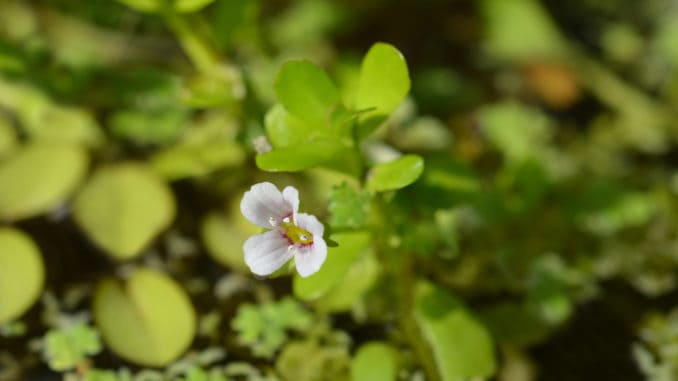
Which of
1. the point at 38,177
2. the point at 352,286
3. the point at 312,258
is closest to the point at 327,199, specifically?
the point at 352,286

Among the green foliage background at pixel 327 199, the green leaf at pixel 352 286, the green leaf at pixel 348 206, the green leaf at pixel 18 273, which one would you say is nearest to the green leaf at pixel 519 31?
the green foliage background at pixel 327 199

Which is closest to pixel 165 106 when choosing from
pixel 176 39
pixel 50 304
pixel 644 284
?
pixel 176 39

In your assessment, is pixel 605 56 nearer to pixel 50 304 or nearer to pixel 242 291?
pixel 242 291

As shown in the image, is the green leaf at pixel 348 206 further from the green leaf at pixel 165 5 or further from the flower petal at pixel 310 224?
the green leaf at pixel 165 5

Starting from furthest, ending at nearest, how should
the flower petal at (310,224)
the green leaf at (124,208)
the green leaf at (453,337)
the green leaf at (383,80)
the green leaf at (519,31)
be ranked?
the green leaf at (519,31)
the green leaf at (124,208)
the green leaf at (453,337)
the green leaf at (383,80)
the flower petal at (310,224)

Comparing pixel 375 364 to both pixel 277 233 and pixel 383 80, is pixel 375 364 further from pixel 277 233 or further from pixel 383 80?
pixel 383 80

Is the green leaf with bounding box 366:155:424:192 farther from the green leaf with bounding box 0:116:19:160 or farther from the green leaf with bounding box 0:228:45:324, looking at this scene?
the green leaf with bounding box 0:116:19:160

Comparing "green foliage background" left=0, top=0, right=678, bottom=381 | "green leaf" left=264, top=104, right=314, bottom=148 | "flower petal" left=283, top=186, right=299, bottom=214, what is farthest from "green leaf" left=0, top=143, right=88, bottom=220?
"flower petal" left=283, top=186, right=299, bottom=214
